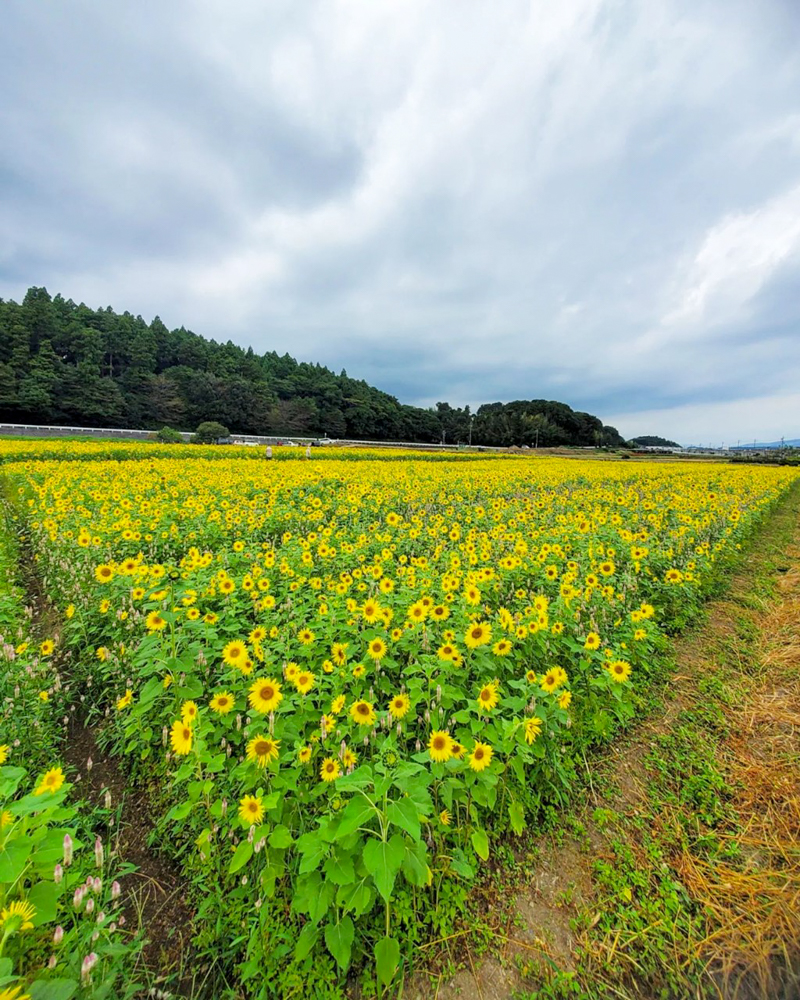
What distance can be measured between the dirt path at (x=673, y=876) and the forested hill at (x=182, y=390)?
69.6m

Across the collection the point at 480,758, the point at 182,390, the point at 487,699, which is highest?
the point at 182,390

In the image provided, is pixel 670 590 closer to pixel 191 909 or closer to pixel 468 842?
pixel 468 842

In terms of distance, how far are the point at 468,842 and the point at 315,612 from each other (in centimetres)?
182

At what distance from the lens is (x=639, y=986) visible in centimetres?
167

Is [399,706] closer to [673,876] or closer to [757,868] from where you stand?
[673,876]

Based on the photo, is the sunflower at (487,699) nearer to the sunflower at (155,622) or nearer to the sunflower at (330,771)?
the sunflower at (330,771)

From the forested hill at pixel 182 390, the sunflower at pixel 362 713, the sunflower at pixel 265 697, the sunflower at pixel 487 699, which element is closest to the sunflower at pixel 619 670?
the sunflower at pixel 487 699

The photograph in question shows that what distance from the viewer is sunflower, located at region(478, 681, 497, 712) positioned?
2193 millimetres

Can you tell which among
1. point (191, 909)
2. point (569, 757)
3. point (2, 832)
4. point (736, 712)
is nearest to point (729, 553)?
point (736, 712)

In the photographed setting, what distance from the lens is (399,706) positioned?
7.41 feet

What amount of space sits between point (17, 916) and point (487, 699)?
6.19 ft

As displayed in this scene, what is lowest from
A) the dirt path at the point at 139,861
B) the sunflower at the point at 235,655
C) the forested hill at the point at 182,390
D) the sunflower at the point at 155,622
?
the dirt path at the point at 139,861

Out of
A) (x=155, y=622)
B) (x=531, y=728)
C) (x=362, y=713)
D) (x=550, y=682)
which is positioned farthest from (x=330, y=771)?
(x=155, y=622)

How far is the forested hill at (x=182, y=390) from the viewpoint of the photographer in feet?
183
